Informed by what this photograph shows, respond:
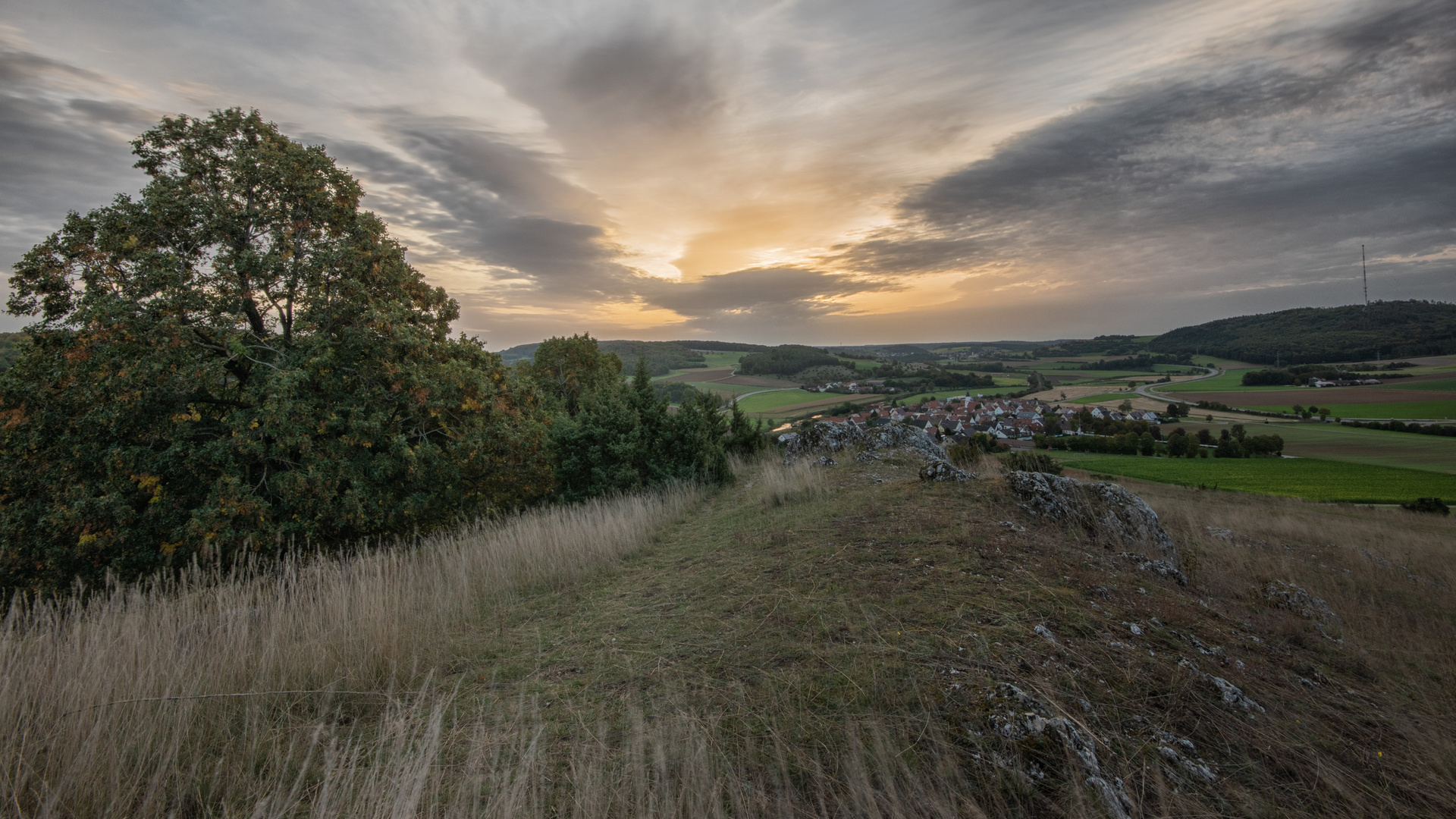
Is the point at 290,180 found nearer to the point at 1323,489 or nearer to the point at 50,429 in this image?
the point at 50,429

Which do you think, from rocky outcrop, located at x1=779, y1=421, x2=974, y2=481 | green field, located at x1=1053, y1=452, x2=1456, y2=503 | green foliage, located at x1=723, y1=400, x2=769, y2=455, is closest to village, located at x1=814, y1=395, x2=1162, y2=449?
green field, located at x1=1053, y1=452, x2=1456, y2=503

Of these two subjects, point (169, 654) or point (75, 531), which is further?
point (75, 531)

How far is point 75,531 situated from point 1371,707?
49.4ft

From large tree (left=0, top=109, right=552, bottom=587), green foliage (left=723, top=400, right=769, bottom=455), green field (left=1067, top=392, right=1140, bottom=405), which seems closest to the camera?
large tree (left=0, top=109, right=552, bottom=587)

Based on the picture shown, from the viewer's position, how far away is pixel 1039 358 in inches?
3002

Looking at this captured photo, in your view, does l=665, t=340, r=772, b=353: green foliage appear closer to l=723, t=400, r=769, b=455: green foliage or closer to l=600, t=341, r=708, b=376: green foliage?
l=600, t=341, r=708, b=376: green foliage

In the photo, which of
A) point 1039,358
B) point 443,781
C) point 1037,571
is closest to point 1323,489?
point 1037,571

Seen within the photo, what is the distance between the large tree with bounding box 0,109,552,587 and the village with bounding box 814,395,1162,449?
19.0m

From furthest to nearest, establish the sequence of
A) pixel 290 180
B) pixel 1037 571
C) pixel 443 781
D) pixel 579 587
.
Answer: pixel 290 180
pixel 579 587
pixel 1037 571
pixel 443 781

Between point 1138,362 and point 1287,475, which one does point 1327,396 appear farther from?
point 1138,362

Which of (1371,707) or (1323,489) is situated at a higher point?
(1371,707)

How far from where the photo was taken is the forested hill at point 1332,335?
51031 mm

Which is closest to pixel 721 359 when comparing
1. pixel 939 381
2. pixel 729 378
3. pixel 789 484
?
pixel 729 378

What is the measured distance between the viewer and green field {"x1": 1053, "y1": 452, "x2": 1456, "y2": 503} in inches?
832
